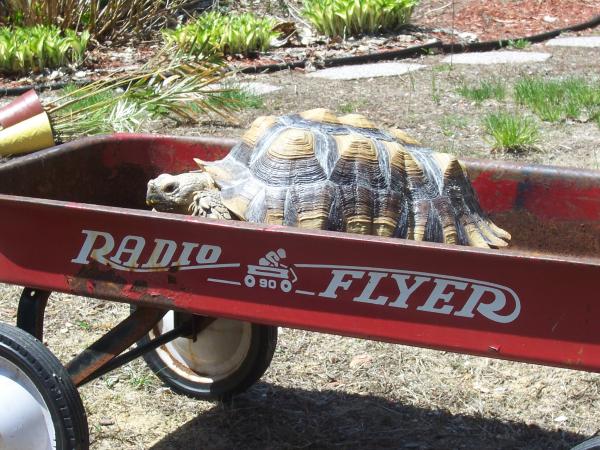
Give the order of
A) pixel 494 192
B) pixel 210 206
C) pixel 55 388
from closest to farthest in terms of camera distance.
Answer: pixel 55 388 < pixel 210 206 < pixel 494 192

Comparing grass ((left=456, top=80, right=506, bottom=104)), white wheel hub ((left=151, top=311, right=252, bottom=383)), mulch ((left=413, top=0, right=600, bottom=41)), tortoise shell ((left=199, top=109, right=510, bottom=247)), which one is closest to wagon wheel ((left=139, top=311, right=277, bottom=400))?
white wheel hub ((left=151, top=311, right=252, bottom=383))

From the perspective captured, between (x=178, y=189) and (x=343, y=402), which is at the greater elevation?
(x=178, y=189)

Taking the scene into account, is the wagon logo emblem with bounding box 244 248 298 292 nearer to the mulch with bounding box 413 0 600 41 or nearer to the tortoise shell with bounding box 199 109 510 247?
the tortoise shell with bounding box 199 109 510 247

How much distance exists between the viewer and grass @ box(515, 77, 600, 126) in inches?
215

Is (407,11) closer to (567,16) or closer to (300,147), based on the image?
(567,16)

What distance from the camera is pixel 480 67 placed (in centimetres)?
674

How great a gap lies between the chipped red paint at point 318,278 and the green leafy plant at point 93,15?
543 centimetres

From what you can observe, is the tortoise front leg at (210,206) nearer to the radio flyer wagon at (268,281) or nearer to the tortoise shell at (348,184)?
the tortoise shell at (348,184)

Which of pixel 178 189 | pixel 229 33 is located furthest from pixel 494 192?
pixel 229 33

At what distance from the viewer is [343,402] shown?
125 inches

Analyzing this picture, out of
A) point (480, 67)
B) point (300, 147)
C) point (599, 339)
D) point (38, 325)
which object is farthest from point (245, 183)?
point (480, 67)

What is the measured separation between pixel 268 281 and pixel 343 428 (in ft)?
3.42

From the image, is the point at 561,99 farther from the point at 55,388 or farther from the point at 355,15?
the point at 55,388

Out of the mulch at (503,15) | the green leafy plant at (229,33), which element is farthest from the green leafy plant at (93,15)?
the mulch at (503,15)
